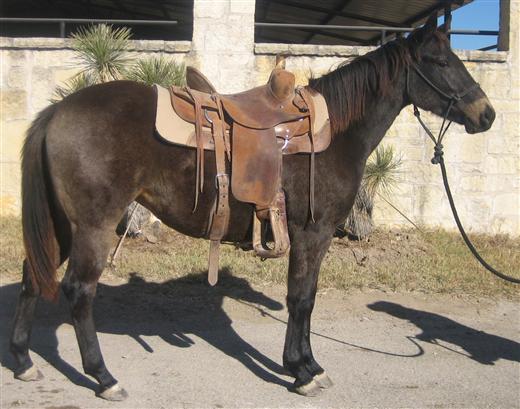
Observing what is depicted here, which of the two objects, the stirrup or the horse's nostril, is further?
the horse's nostril

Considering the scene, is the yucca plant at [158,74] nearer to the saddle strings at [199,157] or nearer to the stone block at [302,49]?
the stone block at [302,49]

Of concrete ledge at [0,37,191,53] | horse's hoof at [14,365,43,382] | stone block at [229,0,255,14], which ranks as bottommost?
horse's hoof at [14,365,43,382]

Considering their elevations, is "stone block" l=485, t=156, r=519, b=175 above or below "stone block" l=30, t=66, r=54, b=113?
below

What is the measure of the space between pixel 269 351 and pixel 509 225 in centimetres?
504

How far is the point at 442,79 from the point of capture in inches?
141

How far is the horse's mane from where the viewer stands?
3.55m

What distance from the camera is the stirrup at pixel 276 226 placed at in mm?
3299

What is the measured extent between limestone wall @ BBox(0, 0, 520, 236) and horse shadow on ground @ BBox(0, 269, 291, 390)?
307cm

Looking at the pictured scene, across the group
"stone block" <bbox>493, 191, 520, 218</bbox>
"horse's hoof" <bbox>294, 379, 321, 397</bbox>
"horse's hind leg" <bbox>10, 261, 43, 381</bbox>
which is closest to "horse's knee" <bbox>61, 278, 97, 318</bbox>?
"horse's hind leg" <bbox>10, 261, 43, 381</bbox>

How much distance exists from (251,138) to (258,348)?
5.58 feet

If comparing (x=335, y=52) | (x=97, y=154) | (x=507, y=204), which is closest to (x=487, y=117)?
(x=97, y=154)

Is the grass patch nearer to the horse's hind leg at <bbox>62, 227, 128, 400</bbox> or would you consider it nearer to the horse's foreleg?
the horse's foreleg

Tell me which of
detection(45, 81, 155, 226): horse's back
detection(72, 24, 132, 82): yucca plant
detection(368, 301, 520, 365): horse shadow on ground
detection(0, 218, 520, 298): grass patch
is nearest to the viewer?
detection(45, 81, 155, 226): horse's back

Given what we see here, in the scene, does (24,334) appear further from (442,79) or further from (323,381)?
(442,79)
